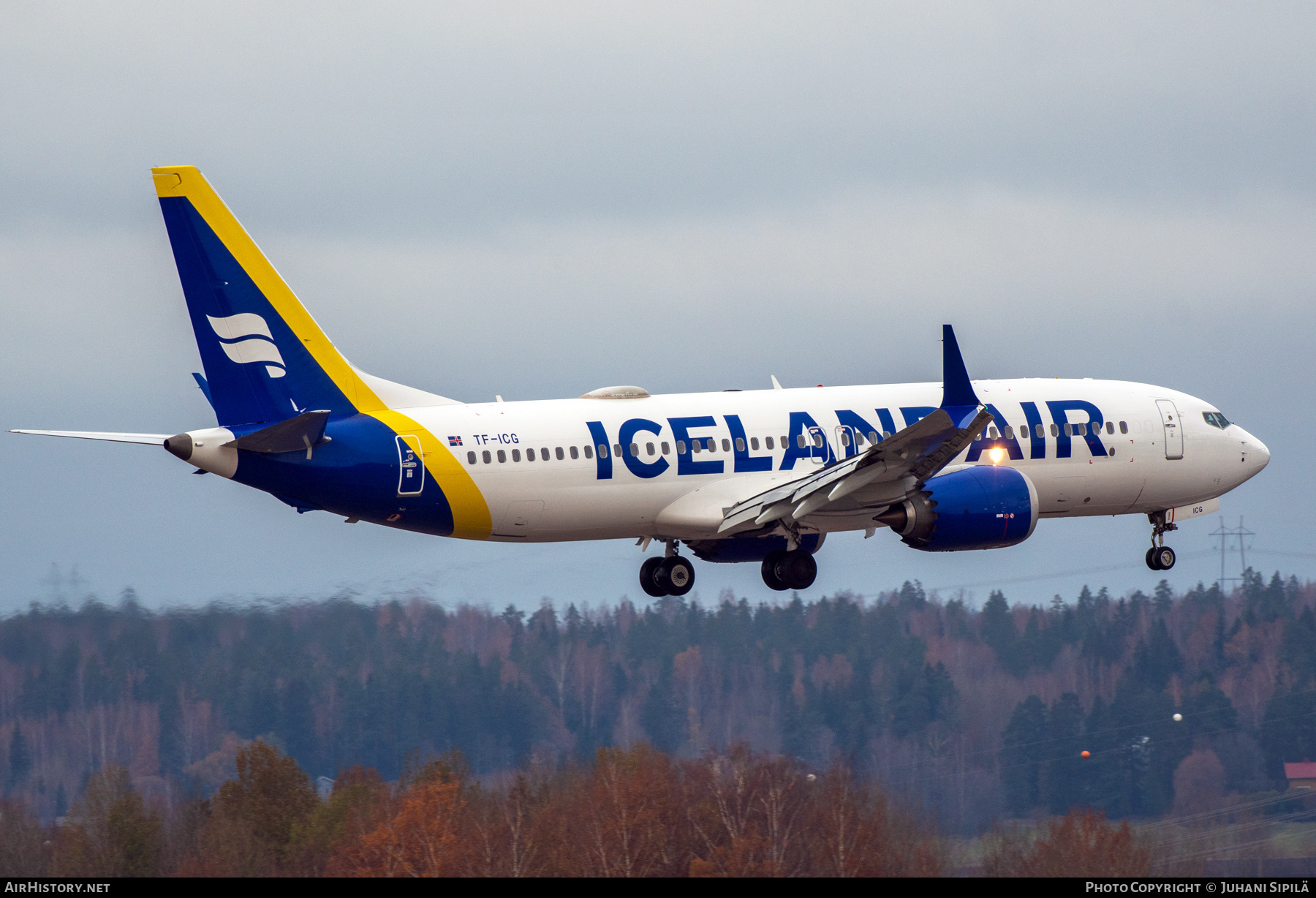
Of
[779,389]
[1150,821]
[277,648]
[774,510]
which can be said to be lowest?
[1150,821]

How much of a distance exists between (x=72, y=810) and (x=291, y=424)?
29.3 m

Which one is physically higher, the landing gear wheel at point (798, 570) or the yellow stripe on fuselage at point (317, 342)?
the yellow stripe on fuselage at point (317, 342)

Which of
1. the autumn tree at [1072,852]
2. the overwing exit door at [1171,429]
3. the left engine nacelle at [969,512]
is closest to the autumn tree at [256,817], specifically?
the autumn tree at [1072,852]

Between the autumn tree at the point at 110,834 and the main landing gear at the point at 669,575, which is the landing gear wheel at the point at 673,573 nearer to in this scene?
the main landing gear at the point at 669,575

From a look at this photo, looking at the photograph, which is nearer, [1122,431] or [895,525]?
[895,525]

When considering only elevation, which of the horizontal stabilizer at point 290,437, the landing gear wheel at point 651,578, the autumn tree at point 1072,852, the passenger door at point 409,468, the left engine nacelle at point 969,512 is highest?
the horizontal stabilizer at point 290,437

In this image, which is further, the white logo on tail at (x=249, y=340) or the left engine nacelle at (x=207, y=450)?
the white logo on tail at (x=249, y=340)

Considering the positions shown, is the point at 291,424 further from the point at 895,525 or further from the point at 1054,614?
the point at 1054,614

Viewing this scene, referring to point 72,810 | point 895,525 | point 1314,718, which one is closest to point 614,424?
point 895,525

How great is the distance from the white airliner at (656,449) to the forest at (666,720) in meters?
13.8

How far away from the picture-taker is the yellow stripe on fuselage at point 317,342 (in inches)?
1893

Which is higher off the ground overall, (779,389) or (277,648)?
(779,389)

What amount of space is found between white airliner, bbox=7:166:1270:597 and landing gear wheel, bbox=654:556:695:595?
0.15 ft

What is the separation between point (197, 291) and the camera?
4784cm
